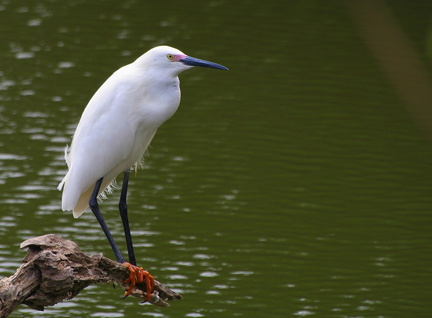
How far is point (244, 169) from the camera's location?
973cm

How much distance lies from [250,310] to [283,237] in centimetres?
133

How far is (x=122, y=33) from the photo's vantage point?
563 inches

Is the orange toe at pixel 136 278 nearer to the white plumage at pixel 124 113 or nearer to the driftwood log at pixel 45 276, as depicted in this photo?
the driftwood log at pixel 45 276

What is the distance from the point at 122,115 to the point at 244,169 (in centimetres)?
494

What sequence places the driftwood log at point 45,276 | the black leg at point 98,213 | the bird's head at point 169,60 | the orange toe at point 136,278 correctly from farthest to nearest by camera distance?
the black leg at point 98,213 → the bird's head at point 169,60 → the orange toe at point 136,278 → the driftwood log at point 45,276

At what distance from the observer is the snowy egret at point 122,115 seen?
478 cm

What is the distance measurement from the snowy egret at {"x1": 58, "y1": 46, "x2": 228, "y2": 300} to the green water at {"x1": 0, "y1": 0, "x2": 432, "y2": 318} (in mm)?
1413

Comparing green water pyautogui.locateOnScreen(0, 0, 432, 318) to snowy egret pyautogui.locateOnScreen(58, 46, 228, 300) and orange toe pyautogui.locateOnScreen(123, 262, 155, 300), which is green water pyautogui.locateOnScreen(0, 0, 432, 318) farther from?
orange toe pyautogui.locateOnScreen(123, 262, 155, 300)

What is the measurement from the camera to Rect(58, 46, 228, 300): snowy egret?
4781 millimetres

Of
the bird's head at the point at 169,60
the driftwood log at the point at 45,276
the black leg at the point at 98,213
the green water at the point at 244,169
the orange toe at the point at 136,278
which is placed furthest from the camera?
the green water at the point at 244,169

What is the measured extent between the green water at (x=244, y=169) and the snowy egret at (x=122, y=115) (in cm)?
141

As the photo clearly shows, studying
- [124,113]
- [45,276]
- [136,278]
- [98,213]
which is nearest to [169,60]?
[124,113]

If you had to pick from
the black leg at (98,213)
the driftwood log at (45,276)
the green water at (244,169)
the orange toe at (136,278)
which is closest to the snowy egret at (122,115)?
the black leg at (98,213)

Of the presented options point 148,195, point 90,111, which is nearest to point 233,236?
point 148,195
